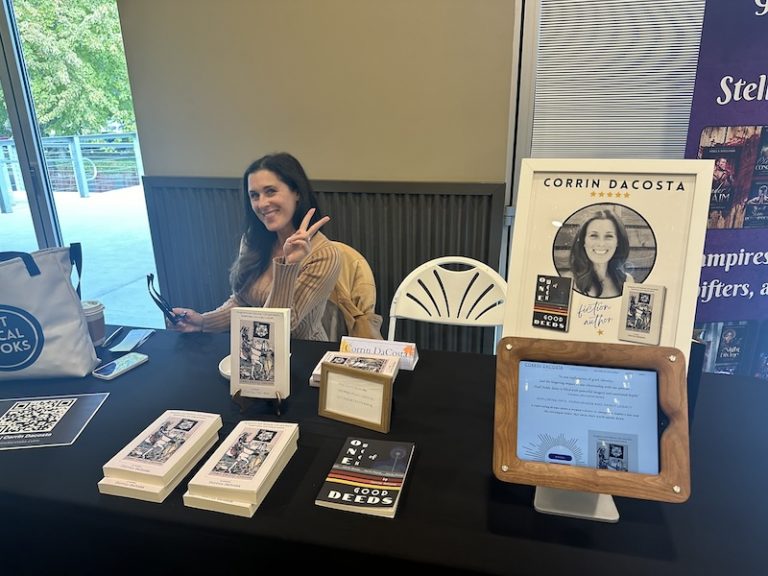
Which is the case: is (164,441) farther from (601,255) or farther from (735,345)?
(735,345)

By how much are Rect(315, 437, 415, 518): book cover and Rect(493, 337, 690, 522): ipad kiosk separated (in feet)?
0.65

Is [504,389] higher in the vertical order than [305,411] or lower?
higher

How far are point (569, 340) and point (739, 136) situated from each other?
1540 millimetres

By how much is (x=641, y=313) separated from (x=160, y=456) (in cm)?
91

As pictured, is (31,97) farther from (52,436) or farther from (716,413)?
(716,413)

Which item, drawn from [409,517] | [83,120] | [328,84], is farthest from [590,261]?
[83,120]

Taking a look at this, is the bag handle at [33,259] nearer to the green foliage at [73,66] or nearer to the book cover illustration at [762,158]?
the green foliage at [73,66]

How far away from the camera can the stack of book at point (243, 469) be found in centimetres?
89

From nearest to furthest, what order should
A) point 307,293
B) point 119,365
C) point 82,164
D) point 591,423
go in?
point 591,423, point 119,365, point 307,293, point 82,164

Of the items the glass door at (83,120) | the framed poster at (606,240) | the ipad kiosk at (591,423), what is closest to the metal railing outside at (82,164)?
the glass door at (83,120)

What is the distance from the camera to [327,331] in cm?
181

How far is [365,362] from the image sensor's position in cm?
120

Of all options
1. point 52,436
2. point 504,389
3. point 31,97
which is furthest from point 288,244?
point 31,97

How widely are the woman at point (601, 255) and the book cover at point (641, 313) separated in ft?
0.06
